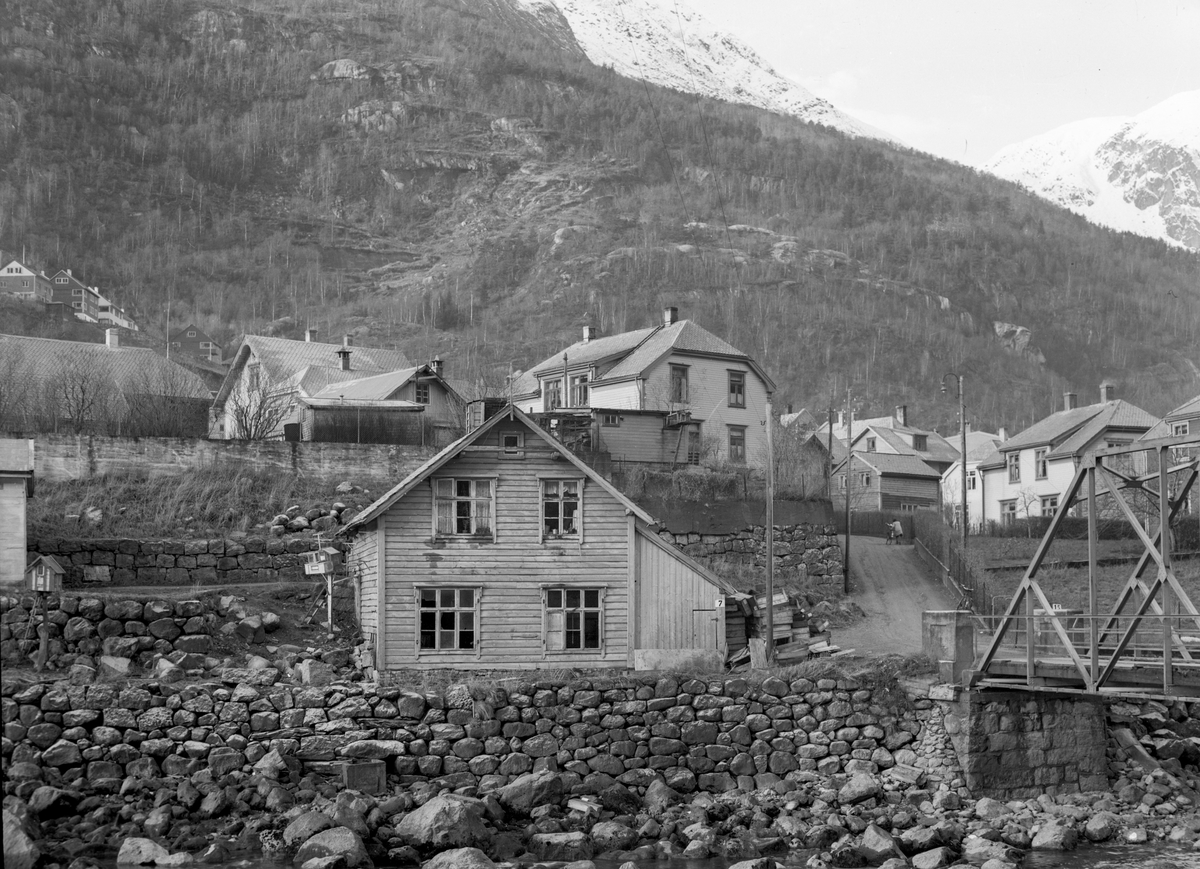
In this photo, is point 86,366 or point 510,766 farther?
point 86,366

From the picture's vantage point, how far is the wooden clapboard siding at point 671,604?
116ft

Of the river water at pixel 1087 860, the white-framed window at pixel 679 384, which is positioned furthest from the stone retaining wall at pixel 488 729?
the white-framed window at pixel 679 384

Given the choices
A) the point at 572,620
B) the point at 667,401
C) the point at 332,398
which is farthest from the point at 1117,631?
the point at 332,398

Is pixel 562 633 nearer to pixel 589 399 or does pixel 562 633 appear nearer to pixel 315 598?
pixel 315 598

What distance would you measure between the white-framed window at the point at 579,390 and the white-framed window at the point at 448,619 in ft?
96.4

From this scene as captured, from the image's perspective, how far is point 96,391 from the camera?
60.0 m

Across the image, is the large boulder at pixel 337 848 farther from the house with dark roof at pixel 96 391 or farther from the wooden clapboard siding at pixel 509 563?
the house with dark roof at pixel 96 391

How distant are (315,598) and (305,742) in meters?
8.48

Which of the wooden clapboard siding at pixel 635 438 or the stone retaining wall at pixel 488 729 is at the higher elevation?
the wooden clapboard siding at pixel 635 438

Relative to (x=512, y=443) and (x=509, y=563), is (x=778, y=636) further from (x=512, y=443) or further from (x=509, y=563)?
(x=512, y=443)

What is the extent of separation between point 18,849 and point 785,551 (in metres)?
28.0

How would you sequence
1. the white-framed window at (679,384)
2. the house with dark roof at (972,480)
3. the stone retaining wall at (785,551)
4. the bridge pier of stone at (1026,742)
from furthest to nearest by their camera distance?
the house with dark roof at (972,480), the white-framed window at (679,384), the stone retaining wall at (785,551), the bridge pier of stone at (1026,742)

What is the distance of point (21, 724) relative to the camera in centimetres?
2883

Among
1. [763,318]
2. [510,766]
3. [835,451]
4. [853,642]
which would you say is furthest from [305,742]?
[763,318]
